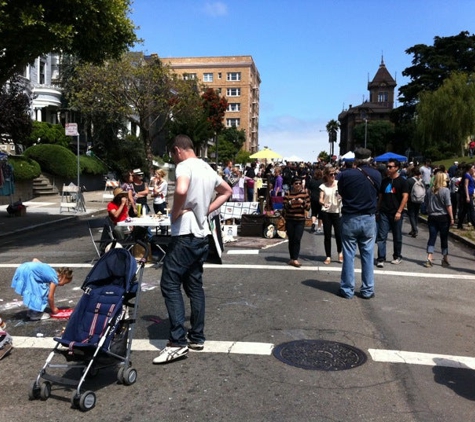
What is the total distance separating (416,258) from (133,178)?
7.09m

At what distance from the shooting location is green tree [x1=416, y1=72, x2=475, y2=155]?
43.5 meters

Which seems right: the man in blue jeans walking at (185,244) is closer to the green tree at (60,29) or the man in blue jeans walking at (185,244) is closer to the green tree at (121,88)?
the green tree at (60,29)

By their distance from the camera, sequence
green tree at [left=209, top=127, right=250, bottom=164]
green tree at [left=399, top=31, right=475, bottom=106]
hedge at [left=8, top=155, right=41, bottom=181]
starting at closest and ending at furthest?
hedge at [left=8, top=155, right=41, bottom=181] → green tree at [left=399, top=31, right=475, bottom=106] → green tree at [left=209, top=127, right=250, bottom=164]

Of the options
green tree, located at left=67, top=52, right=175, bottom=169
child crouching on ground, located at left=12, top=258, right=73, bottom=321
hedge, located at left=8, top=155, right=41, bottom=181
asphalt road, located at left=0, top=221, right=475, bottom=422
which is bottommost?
asphalt road, located at left=0, top=221, right=475, bottom=422

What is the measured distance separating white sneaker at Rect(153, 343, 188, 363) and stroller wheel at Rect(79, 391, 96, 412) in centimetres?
91

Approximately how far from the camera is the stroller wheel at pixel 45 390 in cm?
404

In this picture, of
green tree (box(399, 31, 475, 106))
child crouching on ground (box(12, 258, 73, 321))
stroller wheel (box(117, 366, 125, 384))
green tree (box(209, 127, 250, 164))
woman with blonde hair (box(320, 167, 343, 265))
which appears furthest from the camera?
green tree (box(209, 127, 250, 164))

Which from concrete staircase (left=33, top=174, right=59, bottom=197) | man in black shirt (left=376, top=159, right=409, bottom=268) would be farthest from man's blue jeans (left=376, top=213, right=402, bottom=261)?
concrete staircase (left=33, top=174, right=59, bottom=197)

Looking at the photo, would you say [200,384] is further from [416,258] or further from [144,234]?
[416,258]

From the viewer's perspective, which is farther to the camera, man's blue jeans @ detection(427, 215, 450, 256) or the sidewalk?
the sidewalk

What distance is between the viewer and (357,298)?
290 inches

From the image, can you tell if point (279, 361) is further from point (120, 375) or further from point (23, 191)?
point (23, 191)

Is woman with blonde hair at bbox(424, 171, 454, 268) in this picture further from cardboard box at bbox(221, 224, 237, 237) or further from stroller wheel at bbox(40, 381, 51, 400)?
stroller wheel at bbox(40, 381, 51, 400)

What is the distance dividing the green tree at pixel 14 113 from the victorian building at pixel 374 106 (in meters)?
129
